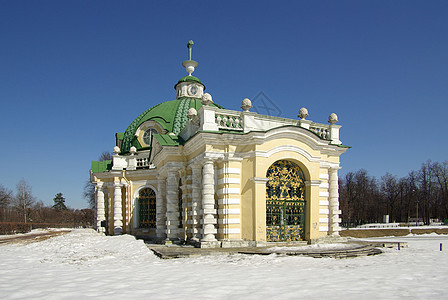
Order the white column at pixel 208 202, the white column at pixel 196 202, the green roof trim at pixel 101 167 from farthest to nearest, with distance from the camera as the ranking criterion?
the green roof trim at pixel 101 167 → the white column at pixel 196 202 → the white column at pixel 208 202

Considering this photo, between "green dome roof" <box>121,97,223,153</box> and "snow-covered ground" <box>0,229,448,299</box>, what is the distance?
42.9 feet

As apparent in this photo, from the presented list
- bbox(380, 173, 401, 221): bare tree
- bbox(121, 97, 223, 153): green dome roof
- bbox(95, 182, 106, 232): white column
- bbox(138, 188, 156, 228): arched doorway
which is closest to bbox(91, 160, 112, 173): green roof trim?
bbox(95, 182, 106, 232): white column

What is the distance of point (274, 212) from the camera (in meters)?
14.7

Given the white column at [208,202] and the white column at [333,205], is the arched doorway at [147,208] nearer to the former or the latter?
the white column at [208,202]

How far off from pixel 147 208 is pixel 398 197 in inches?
2153

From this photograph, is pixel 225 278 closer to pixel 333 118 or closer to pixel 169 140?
pixel 169 140

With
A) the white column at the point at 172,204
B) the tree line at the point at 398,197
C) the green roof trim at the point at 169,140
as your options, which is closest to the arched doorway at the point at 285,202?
the white column at the point at 172,204

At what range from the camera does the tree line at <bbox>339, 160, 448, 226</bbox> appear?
57.3m

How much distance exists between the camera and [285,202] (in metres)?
15.0

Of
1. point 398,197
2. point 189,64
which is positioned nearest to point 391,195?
point 398,197

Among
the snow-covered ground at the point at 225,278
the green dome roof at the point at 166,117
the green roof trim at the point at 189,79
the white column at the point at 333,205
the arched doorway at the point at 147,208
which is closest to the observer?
the snow-covered ground at the point at 225,278

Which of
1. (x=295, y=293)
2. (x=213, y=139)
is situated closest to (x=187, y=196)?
(x=213, y=139)

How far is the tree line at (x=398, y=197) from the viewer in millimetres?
57344

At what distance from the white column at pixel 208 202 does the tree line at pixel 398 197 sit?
43.1 meters
